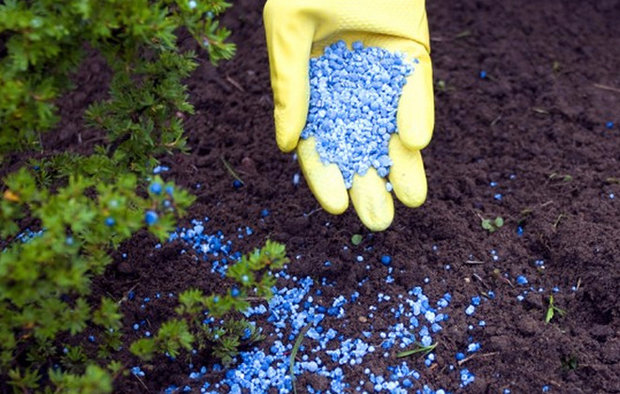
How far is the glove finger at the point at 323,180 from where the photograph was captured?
2.54 meters

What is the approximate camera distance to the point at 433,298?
8.78 feet

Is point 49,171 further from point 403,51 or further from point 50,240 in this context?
point 403,51

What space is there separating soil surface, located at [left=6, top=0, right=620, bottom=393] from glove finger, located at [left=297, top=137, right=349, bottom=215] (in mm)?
306

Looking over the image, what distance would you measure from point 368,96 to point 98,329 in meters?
1.15

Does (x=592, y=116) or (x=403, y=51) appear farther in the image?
(x=592, y=116)

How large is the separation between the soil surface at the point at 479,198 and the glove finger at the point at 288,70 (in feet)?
1.65

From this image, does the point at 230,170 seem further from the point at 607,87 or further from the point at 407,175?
the point at 607,87

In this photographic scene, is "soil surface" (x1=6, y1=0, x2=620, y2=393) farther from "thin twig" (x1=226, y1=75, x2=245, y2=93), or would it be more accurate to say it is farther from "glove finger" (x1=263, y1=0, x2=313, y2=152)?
"glove finger" (x1=263, y1=0, x2=313, y2=152)

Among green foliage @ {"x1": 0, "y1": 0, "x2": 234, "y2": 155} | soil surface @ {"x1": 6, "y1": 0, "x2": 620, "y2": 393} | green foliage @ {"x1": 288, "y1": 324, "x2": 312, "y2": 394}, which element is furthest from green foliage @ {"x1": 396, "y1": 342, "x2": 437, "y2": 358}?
green foliage @ {"x1": 0, "y1": 0, "x2": 234, "y2": 155}

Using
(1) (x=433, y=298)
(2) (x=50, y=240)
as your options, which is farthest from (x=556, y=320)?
(2) (x=50, y=240)

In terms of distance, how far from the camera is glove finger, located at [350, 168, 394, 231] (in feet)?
8.51

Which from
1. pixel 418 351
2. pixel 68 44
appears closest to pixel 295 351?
pixel 418 351

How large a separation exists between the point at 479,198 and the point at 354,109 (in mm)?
670

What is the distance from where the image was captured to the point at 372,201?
2.60 meters
